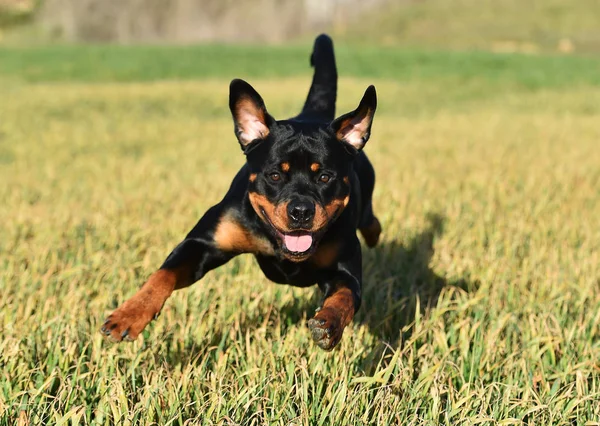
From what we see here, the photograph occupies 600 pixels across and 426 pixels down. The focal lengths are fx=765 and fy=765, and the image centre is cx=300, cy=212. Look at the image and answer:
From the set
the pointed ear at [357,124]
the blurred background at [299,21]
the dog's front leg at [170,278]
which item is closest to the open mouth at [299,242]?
the dog's front leg at [170,278]

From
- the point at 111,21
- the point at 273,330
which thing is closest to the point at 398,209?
the point at 273,330

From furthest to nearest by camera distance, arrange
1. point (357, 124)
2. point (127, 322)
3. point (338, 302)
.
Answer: point (357, 124) < point (338, 302) < point (127, 322)

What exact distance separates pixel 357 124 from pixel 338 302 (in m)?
0.94

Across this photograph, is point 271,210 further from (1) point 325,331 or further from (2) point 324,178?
(1) point 325,331

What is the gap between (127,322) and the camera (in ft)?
9.52

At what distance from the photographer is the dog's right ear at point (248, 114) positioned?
3459 millimetres

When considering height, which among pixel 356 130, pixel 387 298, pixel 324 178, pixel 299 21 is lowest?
pixel 299 21

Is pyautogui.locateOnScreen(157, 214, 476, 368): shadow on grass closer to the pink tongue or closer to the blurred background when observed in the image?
the pink tongue

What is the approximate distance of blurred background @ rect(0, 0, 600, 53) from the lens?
175 feet

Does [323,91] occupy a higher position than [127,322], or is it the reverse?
[323,91]

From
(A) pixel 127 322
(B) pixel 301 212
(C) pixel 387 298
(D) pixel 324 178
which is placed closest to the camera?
(A) pixel 127 322

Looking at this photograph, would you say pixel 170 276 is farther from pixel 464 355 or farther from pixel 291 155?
pixel 464 355

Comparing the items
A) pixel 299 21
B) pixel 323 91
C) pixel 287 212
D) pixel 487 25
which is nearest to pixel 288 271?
pixel 287 212

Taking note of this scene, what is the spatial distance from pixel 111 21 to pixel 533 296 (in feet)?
218
